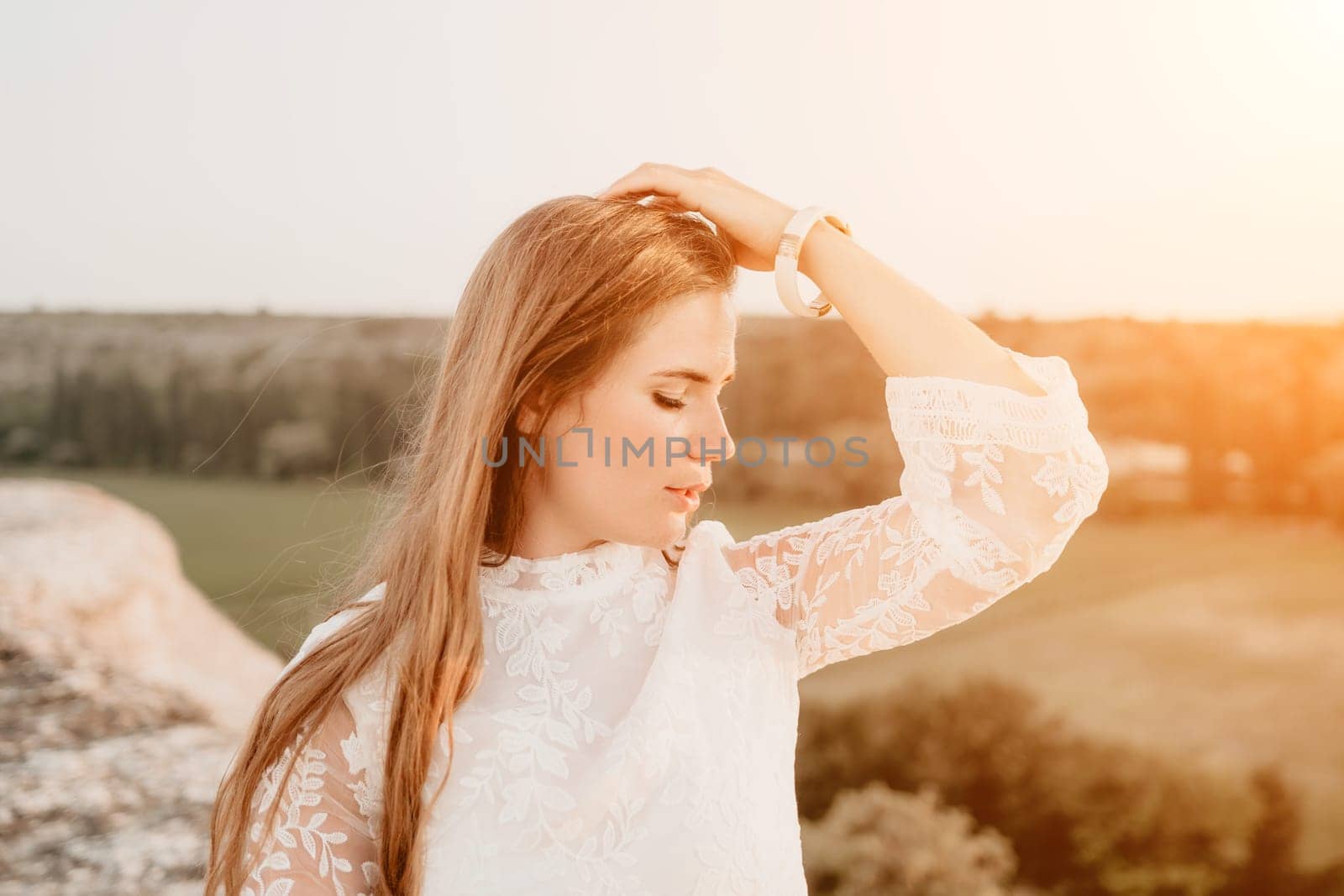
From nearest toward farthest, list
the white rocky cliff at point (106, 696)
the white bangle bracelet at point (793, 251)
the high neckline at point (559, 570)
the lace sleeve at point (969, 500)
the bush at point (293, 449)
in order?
the lace sleeve at point (969, 500) < the white bangle bracelet at point (793, 251) < the high neckline at point (559, 570) < the white rocky cliff at point (106, 696) < the bush at point (293, 449)

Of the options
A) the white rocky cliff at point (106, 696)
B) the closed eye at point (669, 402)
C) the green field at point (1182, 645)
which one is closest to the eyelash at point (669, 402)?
the closed eye at point (669, 402)

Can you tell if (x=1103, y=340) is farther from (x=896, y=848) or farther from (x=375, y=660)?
(x=375, y=660)

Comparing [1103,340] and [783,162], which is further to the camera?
[1103,340]

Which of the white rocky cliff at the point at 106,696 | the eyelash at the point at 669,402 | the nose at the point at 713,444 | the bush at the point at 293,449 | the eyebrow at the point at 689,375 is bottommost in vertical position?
the white rocky cliff at the point at 106,696

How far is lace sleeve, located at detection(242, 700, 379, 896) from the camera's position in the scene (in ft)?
3.20

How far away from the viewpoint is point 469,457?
3.60 ft

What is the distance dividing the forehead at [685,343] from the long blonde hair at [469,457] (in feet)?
0.04

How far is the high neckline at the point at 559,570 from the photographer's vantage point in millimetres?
1157

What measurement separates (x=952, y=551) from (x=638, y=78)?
1.45 meters

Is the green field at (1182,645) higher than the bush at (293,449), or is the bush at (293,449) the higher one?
the bush at (293,449)

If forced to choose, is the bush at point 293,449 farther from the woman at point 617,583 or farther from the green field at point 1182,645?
the woman at point 617,583

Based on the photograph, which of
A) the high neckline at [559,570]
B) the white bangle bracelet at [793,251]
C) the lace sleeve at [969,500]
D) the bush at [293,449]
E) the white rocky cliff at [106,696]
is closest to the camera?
the lace sleeve at [969,500]

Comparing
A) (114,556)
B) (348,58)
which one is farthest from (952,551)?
(114,556)

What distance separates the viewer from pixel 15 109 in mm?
2305
